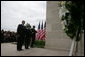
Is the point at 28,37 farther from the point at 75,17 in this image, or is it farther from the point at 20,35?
the point at 75,17

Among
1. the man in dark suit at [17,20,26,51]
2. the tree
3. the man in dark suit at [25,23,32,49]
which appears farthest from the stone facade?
the tree

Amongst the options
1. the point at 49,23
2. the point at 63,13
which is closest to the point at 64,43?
the point at 49,23

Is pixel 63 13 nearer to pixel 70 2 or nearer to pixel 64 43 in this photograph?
pixel 70 2

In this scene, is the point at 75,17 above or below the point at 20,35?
above

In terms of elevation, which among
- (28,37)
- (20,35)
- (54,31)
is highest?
(54,31)

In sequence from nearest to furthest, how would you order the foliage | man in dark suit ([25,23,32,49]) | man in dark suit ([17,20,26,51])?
the foliage → man in dark suit ([17,20,26,51]) → man in dark suit ([25,23,32,49])

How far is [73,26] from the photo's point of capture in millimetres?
7609

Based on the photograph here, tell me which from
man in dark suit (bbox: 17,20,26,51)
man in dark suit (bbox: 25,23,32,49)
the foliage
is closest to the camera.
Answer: the foliage

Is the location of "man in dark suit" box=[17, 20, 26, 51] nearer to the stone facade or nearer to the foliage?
the stone facade

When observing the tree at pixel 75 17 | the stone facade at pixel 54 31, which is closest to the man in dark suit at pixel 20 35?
the stone facade at pixel 54 31

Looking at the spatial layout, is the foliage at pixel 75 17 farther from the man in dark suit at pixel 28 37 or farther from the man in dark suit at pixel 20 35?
the man in dark suit at pixel 28 37

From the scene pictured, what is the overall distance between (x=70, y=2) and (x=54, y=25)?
509 centimetres

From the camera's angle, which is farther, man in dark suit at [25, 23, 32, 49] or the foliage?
man in dark suit at [25, 23, 32, 49]

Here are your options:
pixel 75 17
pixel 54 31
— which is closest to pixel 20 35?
pixel 54 31
